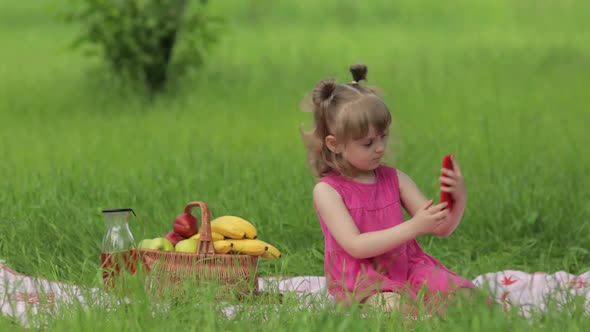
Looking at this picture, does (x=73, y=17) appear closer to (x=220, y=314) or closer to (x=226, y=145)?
(x=226, y=145)

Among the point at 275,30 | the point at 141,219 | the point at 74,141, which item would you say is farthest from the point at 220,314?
the point at 275,30

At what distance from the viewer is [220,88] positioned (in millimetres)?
11641

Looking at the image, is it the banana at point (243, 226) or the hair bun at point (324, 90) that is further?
the banana at point (243, 226)

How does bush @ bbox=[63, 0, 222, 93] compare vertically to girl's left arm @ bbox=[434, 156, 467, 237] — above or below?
above

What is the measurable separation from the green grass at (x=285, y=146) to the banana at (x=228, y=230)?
0.32 meters

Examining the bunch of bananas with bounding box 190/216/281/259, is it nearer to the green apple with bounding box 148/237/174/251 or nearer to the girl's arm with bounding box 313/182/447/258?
the green apple with bounding box 148/237/174/251

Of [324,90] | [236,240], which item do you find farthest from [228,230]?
[324,90]

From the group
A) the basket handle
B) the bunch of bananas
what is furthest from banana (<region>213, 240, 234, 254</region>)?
the basket handle

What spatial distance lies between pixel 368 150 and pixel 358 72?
1.52ft

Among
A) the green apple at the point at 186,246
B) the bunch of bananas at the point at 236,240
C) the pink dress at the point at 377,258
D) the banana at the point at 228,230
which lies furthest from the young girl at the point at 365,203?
the green apple at the point at 186,246

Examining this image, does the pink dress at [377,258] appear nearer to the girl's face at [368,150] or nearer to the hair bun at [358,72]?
the girl's face at [368,150]

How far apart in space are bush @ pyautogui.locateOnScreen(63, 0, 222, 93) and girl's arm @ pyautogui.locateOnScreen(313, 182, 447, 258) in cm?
666

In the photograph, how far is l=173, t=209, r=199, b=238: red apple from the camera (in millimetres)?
4805

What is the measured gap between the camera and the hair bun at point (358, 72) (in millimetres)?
4527
